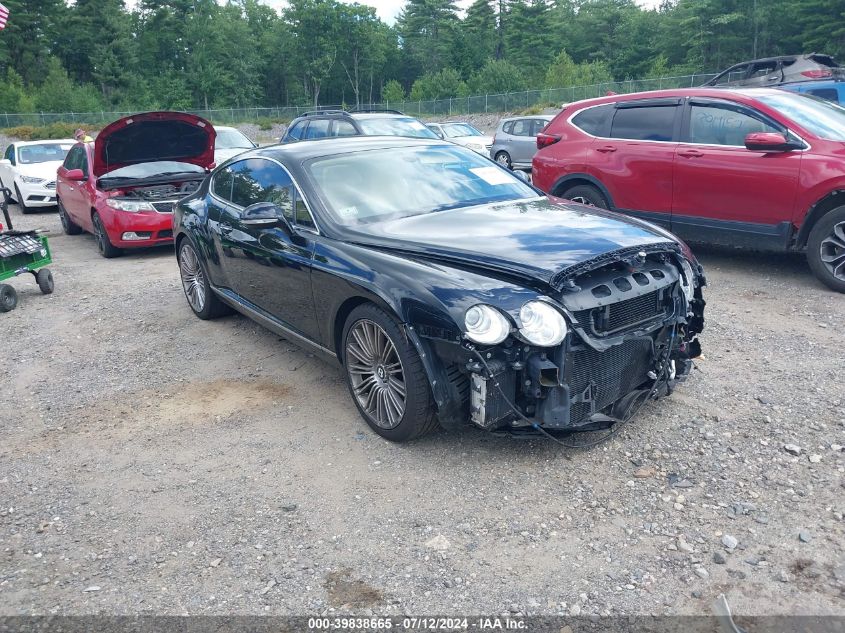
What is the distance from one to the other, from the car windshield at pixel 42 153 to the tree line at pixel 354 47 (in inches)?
1652

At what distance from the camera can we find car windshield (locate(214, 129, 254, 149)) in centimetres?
Result: 1500

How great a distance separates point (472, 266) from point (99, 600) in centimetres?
234

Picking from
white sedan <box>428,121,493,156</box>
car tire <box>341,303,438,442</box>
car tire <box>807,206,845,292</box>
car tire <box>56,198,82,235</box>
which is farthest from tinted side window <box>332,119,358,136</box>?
car tire <box>341,303,438,442</box>

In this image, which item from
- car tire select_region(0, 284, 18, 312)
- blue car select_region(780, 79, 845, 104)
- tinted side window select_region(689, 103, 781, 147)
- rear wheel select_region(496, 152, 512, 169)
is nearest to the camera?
tinted side window select_region(689, 103, 781, 147)

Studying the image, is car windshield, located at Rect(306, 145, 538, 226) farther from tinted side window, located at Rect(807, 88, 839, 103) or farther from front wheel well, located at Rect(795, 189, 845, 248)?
tinted side window, located at Rect(807, 88, 839, 103)

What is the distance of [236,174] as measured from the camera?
5766mm

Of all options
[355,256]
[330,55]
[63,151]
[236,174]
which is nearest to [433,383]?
[355,256]

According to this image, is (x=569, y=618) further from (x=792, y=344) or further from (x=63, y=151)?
(x=63, y=151)

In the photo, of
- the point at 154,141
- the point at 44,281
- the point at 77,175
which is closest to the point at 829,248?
the point at 44,281

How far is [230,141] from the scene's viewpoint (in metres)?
15.2

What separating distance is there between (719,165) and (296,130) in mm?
9513

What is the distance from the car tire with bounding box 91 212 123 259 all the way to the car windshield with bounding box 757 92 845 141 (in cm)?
843

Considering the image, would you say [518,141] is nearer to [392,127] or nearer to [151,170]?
[392,127]

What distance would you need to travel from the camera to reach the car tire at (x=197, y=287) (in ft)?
21.0
